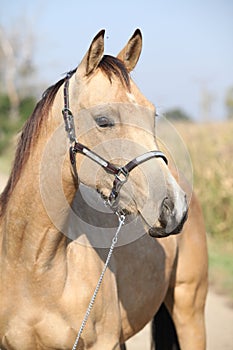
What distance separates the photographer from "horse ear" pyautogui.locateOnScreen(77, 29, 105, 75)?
2.91 metres

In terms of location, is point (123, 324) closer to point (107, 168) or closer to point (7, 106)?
point (107, 168)

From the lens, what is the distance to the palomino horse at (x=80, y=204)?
287 cm

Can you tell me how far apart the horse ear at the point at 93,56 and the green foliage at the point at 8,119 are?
1617cm

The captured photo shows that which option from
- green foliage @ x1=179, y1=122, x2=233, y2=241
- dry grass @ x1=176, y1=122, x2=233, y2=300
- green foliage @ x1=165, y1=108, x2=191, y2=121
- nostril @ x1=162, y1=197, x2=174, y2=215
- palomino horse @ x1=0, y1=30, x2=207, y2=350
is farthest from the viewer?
green foliage @ x1=179, y1=122, x2=233, y2=241

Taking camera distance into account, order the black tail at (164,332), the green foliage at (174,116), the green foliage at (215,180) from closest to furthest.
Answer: the black tail at (164,332) → the green foliage at (174,116) → the green foliage at (215,180)

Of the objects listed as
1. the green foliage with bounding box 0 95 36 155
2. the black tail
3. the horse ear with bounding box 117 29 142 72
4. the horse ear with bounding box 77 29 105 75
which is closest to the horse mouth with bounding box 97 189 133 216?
the horse ear with bounding box 77 29 105 75

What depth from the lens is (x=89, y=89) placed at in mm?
2963

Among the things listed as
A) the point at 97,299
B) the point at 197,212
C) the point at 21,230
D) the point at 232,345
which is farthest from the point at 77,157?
the point at 232,345

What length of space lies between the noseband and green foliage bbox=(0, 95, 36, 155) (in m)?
16.1

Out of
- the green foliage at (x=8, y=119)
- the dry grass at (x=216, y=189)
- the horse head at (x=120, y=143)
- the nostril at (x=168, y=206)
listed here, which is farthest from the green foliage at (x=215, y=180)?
the green foliage at (x=8, y=119)

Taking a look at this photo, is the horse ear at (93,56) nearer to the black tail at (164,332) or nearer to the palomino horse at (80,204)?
the palomino horse at (80,204)

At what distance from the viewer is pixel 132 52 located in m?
3.27

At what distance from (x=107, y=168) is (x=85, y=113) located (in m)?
0.29

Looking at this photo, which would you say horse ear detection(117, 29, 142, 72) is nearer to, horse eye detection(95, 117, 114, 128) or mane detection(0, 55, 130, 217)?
mane detection(0, 55, 130, 217)
